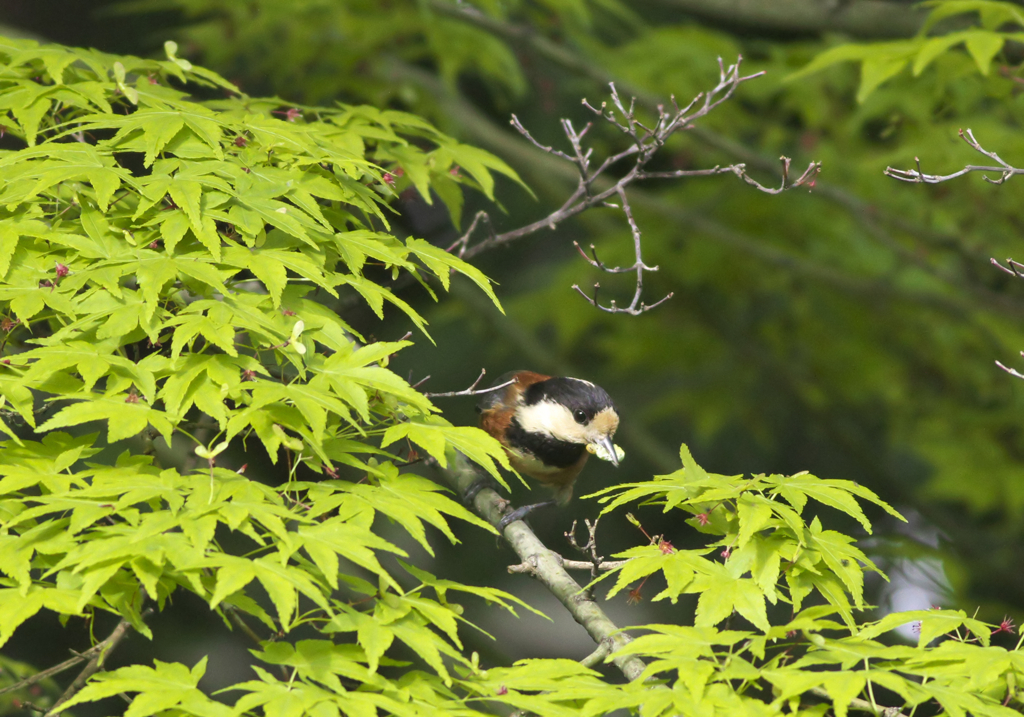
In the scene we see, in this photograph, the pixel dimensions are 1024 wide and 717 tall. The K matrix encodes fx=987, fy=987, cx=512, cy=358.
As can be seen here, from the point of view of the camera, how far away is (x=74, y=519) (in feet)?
4.50

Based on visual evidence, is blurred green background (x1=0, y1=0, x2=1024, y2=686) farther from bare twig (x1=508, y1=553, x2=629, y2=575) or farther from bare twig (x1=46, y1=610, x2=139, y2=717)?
bare twig (x1=46, y1=610, x2=139, y2=717)

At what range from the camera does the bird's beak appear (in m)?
2.71

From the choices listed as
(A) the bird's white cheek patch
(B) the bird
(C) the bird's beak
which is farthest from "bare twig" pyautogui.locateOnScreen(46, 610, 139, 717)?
(A) the bird's white cheek patch

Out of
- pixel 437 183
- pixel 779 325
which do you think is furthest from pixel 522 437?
pixel 779 325

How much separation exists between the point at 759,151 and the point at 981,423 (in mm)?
1787

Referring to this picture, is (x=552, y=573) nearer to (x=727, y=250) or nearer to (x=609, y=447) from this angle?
(x=609, y=447)

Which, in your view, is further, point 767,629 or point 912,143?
point 912,143

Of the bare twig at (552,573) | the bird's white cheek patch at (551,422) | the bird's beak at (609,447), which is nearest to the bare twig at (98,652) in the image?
the bare twig at (552,573)

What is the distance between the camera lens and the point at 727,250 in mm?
5531

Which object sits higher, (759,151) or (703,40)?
(703,40)

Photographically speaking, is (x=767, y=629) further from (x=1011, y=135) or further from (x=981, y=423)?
(x=981, y=423)

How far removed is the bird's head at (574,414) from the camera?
2.88m

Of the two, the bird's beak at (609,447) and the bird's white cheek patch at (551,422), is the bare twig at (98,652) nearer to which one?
the bird's beak at (609,447)

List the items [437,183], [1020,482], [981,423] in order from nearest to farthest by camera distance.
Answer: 1. [437,183]
2. [1020,482]
3. [981,423]
